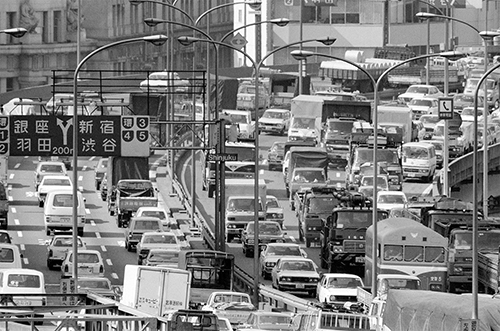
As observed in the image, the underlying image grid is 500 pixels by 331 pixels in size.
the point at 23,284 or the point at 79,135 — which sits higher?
the point at 79,135

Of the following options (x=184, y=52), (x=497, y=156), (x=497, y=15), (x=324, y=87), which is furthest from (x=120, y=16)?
(x=497, y=156)

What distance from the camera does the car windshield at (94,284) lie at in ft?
176

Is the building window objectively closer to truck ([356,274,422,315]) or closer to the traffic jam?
the traffic jam

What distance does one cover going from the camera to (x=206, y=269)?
56.3 metres

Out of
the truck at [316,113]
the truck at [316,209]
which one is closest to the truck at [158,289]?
the truck at [316,209]

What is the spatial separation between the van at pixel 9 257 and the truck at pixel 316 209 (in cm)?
1376

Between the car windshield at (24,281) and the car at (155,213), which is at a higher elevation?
the car at (155,213)

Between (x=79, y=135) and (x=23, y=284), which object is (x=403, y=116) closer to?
(x=79, y=135)

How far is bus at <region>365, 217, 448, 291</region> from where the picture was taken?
56.7 m

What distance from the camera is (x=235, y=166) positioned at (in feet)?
264

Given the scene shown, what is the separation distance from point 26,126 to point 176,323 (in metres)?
26.4

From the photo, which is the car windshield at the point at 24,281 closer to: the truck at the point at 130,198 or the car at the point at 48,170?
the truck at the point at 130,198

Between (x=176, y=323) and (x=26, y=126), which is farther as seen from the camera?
(x=26, y=126)

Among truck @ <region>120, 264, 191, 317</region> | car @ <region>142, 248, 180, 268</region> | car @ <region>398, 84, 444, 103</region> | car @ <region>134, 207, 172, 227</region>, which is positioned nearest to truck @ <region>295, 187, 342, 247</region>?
car @ <region>134, 207, 172, 227</region>
